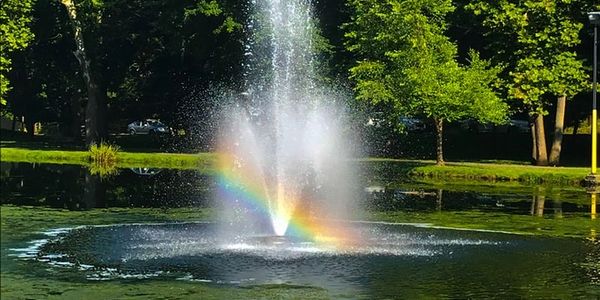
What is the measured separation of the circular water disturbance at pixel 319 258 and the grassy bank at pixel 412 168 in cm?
1933

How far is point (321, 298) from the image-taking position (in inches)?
543

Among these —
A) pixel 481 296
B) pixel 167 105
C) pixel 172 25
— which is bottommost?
pixel 481 296

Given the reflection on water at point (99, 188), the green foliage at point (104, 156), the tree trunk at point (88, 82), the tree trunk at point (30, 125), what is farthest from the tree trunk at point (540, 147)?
the tree trunk at point (30, 125)

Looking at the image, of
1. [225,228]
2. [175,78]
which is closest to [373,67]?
[175,78]

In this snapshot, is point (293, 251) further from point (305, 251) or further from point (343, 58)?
point (343, 58)

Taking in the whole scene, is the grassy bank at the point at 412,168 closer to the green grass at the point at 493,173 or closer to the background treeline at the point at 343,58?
the green grass at the point at 493,173

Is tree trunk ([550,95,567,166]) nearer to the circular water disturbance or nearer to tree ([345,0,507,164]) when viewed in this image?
tree ([345,0,507,164])

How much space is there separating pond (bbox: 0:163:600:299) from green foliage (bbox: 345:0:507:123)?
1243 centimetres

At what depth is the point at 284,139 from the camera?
135ft

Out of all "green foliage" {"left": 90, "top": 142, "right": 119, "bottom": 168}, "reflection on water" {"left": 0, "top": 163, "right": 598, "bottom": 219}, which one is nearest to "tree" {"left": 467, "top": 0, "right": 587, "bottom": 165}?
"reflection on water" {"left": 0, "top": 163, "right": 598, "bottom": 219}

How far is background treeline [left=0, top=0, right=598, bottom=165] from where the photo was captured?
4678 cm

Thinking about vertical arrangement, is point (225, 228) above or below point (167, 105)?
below

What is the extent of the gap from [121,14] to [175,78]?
231 inches

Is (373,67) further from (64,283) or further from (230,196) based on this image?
(64,283)
